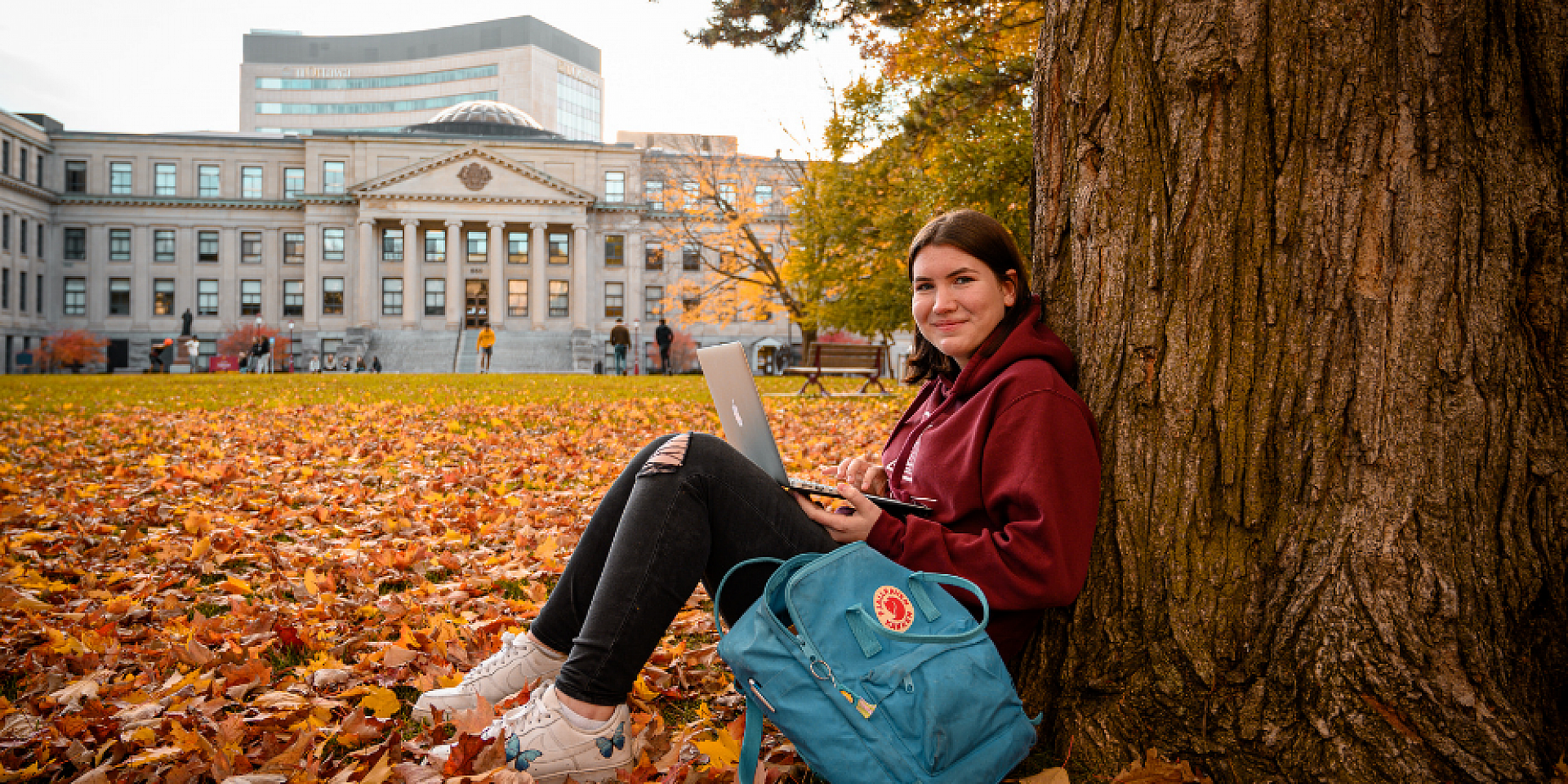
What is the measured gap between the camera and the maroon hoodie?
78.0 inches

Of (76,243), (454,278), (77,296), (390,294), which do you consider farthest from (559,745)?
(76,243)

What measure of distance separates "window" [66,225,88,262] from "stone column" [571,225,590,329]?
102ft

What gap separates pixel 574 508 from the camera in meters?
5.45

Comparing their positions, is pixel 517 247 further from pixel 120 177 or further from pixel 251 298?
pixel 120 177

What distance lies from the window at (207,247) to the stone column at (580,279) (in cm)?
2315

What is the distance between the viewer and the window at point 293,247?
5822 centimetres

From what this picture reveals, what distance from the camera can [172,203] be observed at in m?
58.0

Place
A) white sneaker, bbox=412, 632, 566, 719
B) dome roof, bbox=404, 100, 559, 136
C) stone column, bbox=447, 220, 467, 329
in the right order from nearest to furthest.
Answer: white sneaker, bbox=412, 632, 566, 719 → stone column, bbox=447, 220, 467, 329 → dome roof, bbox=404, 100, 559, 136

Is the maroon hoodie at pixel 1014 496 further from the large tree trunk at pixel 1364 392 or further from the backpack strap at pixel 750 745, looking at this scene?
the backpack strap at pixel 750 745

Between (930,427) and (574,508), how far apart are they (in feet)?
11.4

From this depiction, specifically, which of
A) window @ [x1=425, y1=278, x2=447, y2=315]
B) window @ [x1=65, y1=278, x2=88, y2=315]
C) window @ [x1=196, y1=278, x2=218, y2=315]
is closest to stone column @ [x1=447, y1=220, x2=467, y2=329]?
window @ [x1=425, y1=278, x2=447, y2=315]

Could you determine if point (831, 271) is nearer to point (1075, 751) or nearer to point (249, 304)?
point (1075, 751)

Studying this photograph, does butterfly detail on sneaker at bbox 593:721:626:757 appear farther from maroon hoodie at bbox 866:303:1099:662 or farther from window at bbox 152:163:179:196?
window at bbox 152:163:179:196

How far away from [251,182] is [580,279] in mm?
23312
